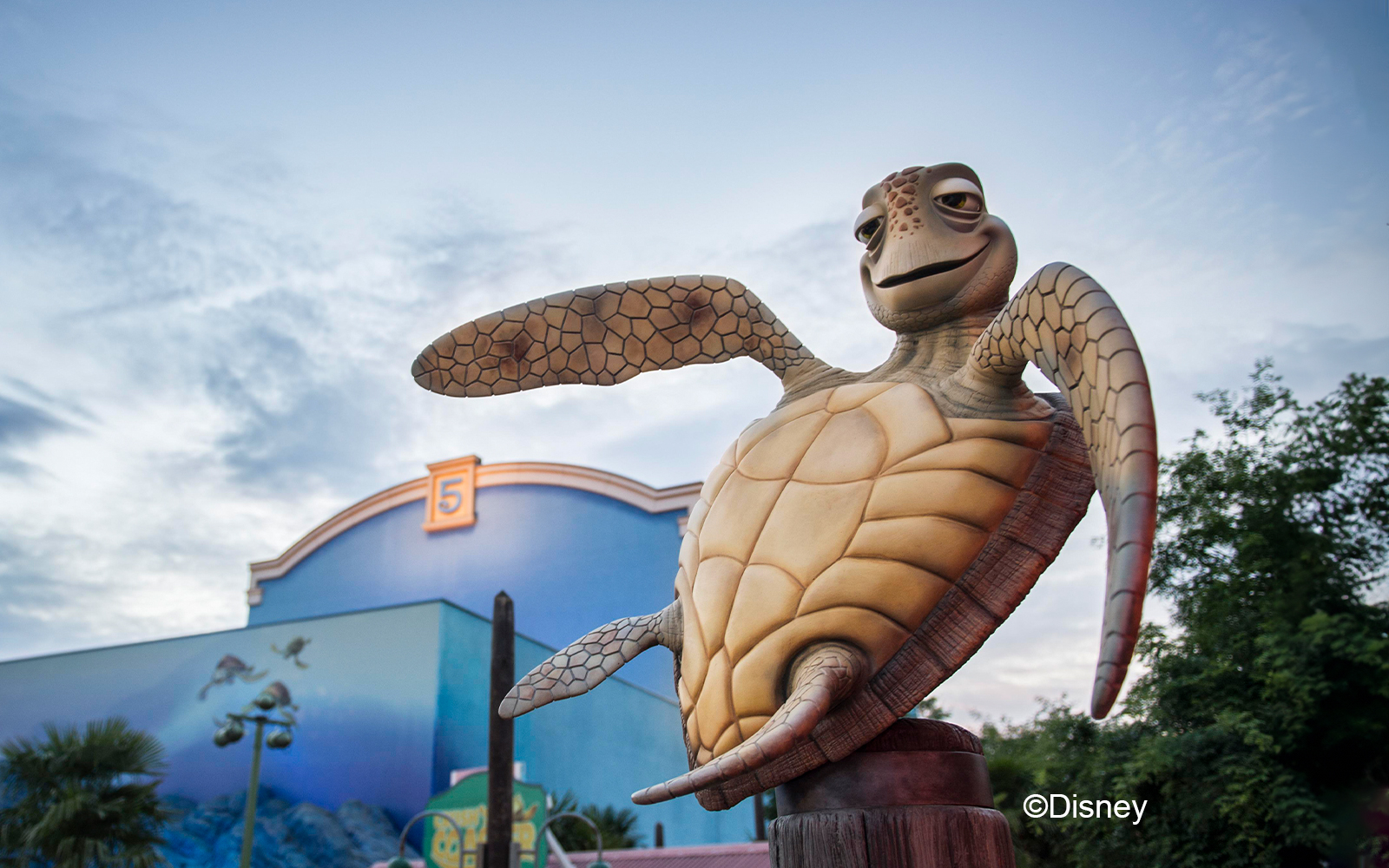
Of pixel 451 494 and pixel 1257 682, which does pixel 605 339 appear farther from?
pixel 451 494

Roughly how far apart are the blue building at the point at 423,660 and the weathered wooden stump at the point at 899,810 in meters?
11.2

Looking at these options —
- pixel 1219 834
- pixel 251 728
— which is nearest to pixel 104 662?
pixel 251 728

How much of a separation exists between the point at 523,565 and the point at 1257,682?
1035 cm

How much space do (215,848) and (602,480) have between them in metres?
7.32

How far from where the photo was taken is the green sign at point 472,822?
9.76 metres

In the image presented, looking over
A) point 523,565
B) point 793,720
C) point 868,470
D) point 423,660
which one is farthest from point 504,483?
point 793,720

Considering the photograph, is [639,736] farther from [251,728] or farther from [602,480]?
[251,728]

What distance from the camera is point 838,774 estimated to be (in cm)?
200

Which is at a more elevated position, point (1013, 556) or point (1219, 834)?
point (1013, 556)

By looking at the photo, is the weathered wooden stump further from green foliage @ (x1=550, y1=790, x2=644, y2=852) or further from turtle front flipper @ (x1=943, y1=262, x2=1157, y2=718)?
green foliage @ (x1=550, y1=790, x2=644, y2=852)

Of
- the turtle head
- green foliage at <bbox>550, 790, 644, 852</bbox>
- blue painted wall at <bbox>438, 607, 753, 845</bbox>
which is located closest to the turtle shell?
the turtle head

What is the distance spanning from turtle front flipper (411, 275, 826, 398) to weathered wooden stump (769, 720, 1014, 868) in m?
1.00

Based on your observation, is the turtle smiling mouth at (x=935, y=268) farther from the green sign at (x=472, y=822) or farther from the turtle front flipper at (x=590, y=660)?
the green sign at (x=472, y=822)

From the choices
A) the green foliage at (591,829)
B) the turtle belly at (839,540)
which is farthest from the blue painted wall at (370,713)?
the turtle belly at (839,540)
